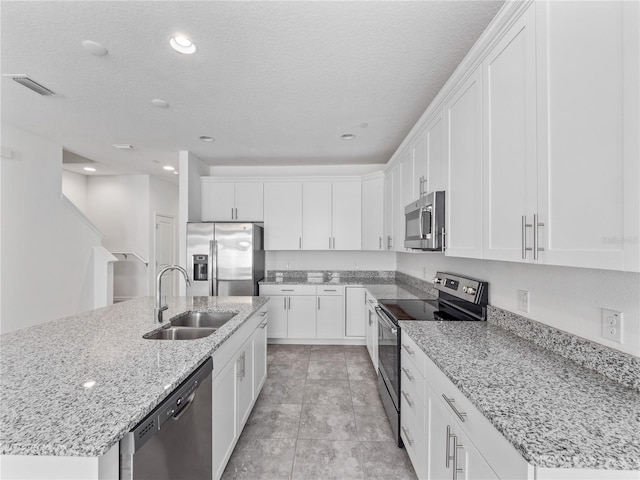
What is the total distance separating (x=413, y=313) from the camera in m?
2.21

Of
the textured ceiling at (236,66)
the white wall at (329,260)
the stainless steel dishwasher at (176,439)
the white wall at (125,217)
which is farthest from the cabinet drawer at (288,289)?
the white wall at (125,217)

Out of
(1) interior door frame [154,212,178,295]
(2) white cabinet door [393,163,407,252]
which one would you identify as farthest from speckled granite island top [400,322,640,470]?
(1) interior door frame [154,212,178,295]

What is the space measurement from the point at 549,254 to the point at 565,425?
21.4 inches

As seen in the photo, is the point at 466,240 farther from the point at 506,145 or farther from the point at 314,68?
the point at 314,68

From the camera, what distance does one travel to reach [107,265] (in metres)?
4.46

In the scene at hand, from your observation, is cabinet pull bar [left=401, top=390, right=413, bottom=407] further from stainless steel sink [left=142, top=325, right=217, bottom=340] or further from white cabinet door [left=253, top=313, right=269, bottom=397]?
stainless steel sink [left=142, top=325, right=217, bottom=340]

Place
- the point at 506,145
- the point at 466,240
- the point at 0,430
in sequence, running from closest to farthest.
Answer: the point at 0,430 < the point at 506,145 < the point at 466,240

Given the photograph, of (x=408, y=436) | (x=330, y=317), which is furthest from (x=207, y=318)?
(x=330, y=317)

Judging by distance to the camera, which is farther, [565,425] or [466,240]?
[466,240]

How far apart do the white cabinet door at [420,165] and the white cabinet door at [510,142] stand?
88cm

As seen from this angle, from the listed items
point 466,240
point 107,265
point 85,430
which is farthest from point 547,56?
point 107,265

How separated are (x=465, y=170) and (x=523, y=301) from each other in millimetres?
813

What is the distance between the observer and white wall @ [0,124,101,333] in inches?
128

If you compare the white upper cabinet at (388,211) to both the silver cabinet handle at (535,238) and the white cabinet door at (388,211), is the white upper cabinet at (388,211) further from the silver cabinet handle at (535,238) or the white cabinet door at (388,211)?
the silver cabinet handle at (535,238)
